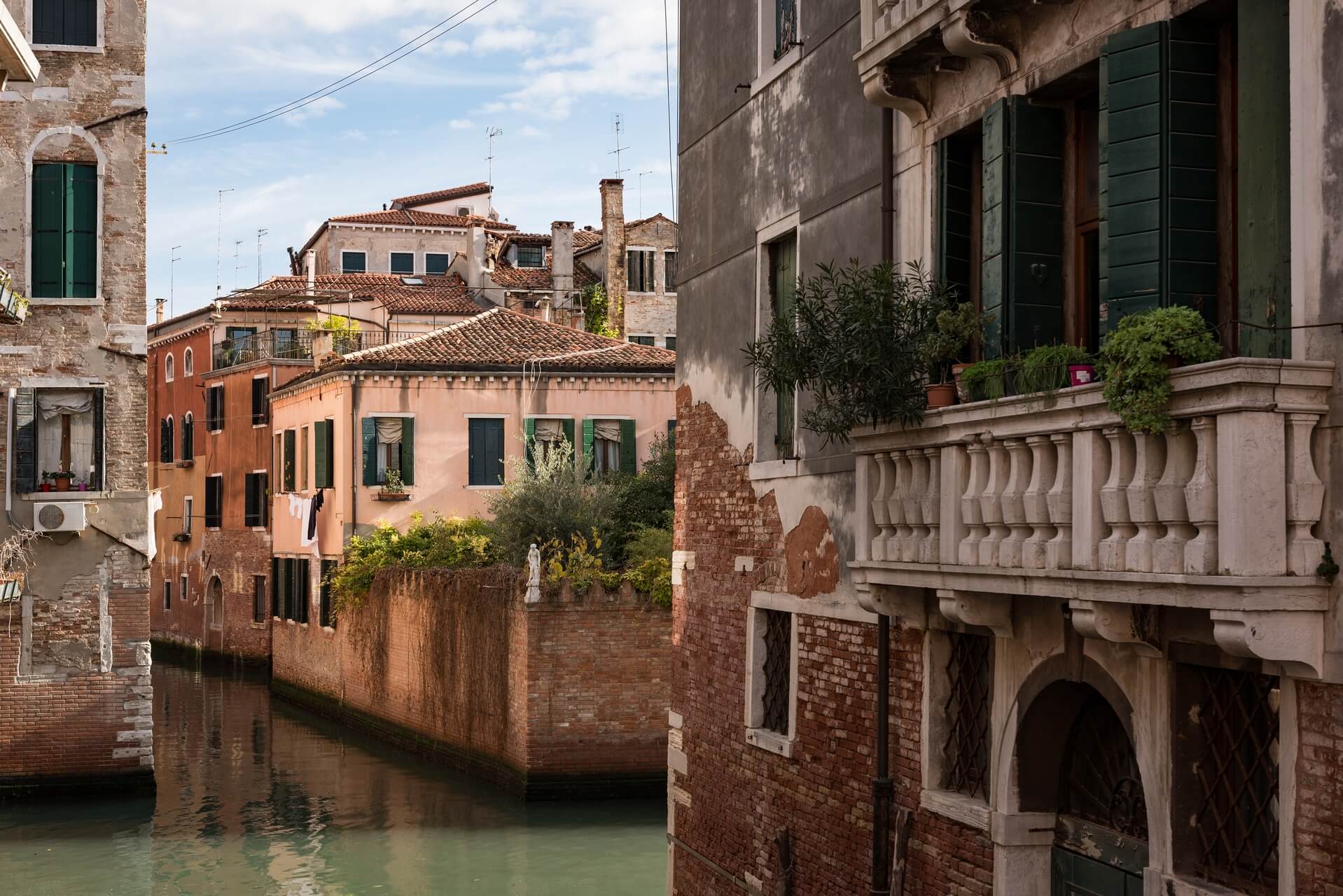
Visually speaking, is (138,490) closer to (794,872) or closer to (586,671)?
(586,671)

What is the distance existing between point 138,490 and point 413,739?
6.93m

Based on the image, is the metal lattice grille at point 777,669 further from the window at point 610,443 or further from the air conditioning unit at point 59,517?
the window at point 610,443

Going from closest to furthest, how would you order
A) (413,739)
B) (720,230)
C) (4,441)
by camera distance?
(720,230)
(4,441)
(413,739)

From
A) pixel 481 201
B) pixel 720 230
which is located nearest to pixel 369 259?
pixel 481 201

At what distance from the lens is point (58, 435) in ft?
65.4

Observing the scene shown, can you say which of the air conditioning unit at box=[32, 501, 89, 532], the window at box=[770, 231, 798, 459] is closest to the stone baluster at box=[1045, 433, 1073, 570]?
the window at box=[770, 231, 798, 459]

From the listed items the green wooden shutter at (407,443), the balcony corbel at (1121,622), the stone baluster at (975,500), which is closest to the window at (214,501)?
the green wooden shutter at (407,443)

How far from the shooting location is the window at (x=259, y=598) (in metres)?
37.2

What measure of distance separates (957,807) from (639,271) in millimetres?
31017

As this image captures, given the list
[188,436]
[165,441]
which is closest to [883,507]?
[188,436]

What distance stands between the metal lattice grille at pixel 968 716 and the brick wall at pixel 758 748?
0.59ft

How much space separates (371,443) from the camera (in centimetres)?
2922

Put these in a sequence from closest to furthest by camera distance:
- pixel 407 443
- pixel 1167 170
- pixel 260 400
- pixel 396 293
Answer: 1. pixel 1167 170
2. pixel 407 443
3. pixel 260 400
4. pixel 396 293

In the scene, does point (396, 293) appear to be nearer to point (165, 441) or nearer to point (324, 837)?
point (165, 441)
